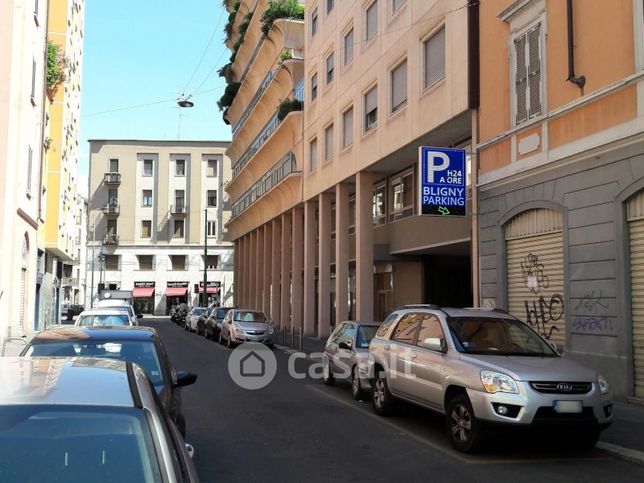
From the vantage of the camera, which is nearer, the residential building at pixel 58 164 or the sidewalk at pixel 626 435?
the sidewalk at pixel 626 435

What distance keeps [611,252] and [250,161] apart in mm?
33393

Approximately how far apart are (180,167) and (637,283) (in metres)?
67.0

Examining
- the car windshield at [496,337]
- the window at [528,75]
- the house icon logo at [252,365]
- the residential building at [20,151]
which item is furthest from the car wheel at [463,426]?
the residential building at [20,151]

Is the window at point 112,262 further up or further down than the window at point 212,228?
further down

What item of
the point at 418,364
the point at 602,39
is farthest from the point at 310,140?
the point at 418,364

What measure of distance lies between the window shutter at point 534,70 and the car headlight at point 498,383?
787cm

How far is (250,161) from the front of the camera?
43.3 metres

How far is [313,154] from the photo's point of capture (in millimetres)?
Answer: 30781

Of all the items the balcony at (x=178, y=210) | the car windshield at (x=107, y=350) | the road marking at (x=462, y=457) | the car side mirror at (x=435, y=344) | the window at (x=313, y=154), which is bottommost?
the road marking at (x=462, y=457)

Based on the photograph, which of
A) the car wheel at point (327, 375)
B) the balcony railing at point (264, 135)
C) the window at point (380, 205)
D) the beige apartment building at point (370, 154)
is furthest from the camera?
the balcony railing at point (264, 135)

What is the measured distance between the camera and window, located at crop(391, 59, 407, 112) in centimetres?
2059

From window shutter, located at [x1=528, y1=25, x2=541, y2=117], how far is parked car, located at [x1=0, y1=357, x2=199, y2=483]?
1265cm

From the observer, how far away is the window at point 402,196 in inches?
919

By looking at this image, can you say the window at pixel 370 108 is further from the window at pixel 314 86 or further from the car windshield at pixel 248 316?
the car windshield at pixel 248 316
